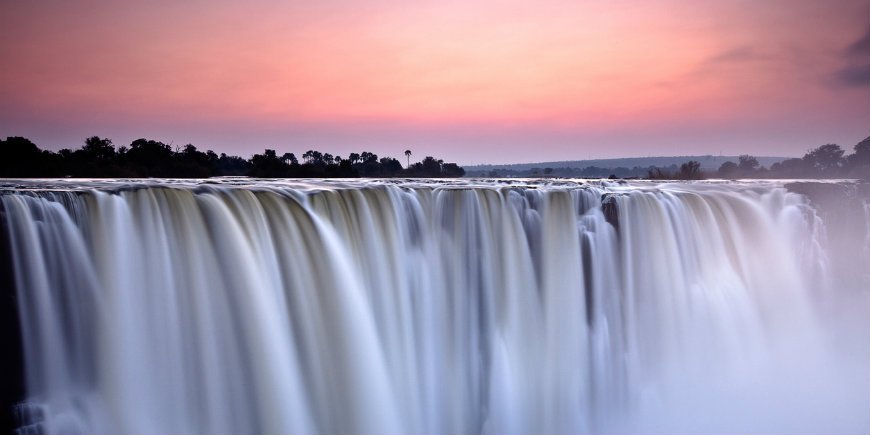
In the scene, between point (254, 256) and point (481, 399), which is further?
point (481, 399)

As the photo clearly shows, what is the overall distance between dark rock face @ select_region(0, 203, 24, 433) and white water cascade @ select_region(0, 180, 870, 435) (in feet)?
0.27

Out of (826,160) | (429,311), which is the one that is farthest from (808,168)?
(429,311)

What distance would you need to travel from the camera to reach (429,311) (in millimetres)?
9766

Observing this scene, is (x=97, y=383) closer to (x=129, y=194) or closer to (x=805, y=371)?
(x=129, y=194)

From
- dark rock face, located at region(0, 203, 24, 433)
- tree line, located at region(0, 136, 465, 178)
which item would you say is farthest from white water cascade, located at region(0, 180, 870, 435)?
tree line, located at region(0, 136, 465, 178)

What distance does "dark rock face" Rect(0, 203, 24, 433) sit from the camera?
6.37 metres


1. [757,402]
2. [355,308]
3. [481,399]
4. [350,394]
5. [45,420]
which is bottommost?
[757,402]

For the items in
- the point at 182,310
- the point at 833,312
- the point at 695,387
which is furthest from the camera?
the point at 833,312

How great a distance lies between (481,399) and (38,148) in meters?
17.0

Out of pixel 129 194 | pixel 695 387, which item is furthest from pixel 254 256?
pixel 695 387

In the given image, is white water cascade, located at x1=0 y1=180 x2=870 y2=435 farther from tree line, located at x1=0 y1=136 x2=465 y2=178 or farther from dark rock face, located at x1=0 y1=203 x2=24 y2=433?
tree line, located at x1=0 y1=136 x2=465 y2=178

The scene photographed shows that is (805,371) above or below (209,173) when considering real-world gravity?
below

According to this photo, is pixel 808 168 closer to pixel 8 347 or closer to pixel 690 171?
pixel 690 171

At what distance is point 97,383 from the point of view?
22.9 feet
